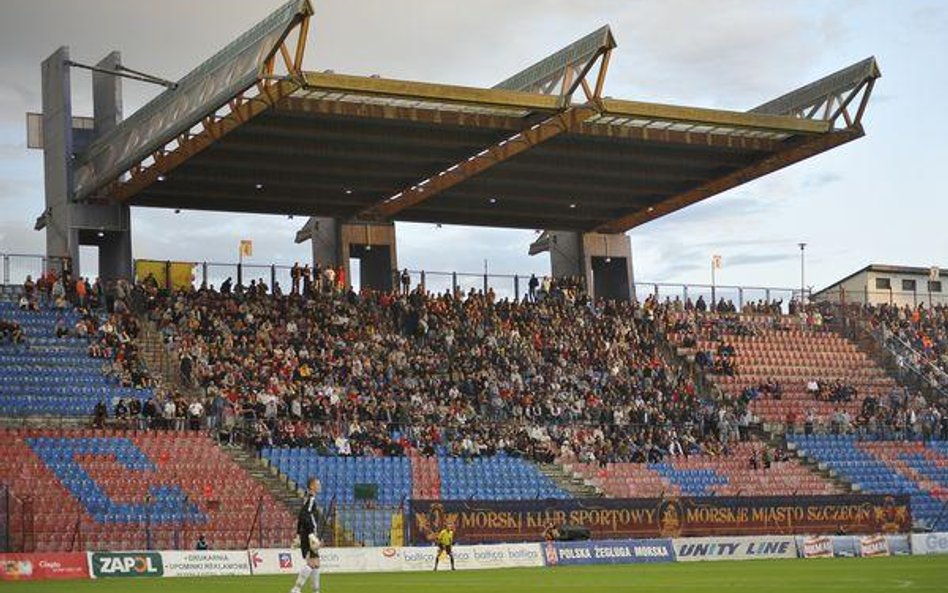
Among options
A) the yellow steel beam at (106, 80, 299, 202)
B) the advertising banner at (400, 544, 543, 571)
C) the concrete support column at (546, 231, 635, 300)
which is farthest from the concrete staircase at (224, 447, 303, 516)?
the concrete support column at (546, 231, 635, 300)

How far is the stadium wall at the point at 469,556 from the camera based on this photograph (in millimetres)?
41062

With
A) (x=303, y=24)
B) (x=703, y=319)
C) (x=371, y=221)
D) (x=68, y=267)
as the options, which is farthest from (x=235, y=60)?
(x=703, y=319)

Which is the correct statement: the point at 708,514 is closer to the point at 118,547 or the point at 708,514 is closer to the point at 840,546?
the point at 840,546

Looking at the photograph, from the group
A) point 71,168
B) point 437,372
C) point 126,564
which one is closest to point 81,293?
point 71,168

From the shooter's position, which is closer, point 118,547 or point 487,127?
point 118,547

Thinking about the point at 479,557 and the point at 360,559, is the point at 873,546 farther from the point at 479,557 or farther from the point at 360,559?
the point at 360,559

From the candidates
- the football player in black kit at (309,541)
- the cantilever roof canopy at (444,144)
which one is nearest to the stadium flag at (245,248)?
the cantilever roof canopy at (444,144)

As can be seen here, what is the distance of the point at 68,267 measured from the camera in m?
63.3

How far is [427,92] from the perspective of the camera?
55875mm

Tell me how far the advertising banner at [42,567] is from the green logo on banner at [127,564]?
1.21 feet

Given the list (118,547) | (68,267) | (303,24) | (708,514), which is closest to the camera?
(118,547)

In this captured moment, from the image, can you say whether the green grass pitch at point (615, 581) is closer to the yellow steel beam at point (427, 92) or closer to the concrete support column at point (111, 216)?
the yellow steel beam at point (427, 92)

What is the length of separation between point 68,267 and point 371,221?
14611 millimetres

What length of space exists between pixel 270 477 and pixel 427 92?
1368cm
